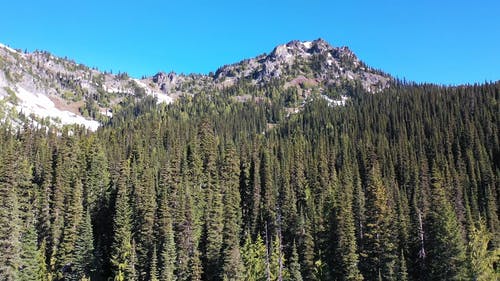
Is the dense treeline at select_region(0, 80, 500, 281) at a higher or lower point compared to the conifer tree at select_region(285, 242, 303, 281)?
higher

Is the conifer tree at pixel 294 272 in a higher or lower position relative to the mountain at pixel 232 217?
lower

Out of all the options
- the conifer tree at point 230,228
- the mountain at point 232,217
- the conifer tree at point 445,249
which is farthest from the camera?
the mountain at point 232,217

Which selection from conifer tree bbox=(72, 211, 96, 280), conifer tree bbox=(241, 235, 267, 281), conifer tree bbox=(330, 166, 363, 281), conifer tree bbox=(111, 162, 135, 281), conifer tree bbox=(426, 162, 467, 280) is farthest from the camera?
conifer tree bbox=(72, 211, 96, 280)

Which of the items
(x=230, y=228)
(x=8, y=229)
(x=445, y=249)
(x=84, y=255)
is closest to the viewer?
(x=8, y=229)

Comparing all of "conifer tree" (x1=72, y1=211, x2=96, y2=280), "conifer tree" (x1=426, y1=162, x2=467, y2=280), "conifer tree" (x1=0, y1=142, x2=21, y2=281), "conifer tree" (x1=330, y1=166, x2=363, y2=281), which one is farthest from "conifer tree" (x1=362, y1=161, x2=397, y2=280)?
"conifer tree" (x1=0, y1=142, x2=21, y2=281)

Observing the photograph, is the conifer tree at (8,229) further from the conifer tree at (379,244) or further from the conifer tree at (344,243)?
the conifer tree at (379,244)

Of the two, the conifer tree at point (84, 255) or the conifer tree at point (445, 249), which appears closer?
the conifer tree at point (445, 249)

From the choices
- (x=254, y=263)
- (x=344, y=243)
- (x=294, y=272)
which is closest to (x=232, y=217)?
(x=254, y=263)

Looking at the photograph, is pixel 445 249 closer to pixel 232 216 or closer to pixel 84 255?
pixel 232 216

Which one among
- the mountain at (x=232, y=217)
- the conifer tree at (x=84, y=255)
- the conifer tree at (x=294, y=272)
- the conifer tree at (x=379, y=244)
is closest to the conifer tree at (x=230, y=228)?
the mountain at (x=232, y=217)

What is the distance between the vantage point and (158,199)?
246ft

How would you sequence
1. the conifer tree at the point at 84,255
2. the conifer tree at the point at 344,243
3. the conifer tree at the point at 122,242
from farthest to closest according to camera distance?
the conifer tree at the point at 84,255, the conifer tree at the point at 122,242, the conifer tree at the point at 344,243

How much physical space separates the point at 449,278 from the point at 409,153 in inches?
3238

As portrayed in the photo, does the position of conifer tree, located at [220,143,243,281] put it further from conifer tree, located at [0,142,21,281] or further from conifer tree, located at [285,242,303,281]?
conifer tree, located at [0,142,21,281]
